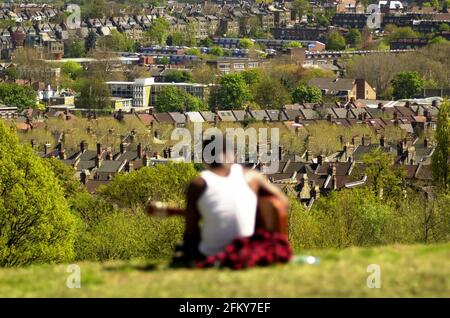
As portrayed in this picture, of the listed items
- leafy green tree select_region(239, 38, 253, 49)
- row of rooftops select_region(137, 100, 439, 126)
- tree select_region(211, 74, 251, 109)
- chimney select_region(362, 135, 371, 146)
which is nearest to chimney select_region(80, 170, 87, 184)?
chimney select_region(362, 135, 371, 146)

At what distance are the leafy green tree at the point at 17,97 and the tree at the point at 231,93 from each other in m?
8.92

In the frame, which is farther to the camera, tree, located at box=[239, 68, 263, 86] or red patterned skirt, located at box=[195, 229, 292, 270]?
tree, located at box=[239, 68, 263, 86]

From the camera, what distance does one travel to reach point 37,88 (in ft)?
254

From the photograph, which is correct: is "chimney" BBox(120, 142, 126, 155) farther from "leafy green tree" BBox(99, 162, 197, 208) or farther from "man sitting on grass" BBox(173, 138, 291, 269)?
"man sitting on grass" BBox(173, 138, 291, 269)

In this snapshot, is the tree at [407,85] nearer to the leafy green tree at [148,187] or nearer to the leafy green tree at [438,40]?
the leafy green tree at [438,40]

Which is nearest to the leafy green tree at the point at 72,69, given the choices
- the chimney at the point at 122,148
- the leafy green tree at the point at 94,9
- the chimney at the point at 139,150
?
the leafy green tree at the point at 94,9

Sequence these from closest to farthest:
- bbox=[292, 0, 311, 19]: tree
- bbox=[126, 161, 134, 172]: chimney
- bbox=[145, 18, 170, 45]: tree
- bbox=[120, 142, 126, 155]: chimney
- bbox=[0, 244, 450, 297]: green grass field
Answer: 1. bbox=[0, 244, 450, 297]: green grass field
2. bbox=[126, 161, 134, 172]: chimney
3. bbox=[120, 142, 126, 155]: chimney
4. bbox=[145, 18, 170, 45]: tree
5. bbox=[292, 0, 311, 19]: tree

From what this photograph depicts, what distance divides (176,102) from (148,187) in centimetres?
3575

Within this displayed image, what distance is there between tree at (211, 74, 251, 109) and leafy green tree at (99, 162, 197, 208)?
1467 inches

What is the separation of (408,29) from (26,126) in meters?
59.2

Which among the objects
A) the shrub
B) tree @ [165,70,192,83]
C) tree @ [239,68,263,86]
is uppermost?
the shrub

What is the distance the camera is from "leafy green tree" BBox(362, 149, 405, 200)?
116 ft

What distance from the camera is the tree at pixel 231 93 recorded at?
71.8 metres
